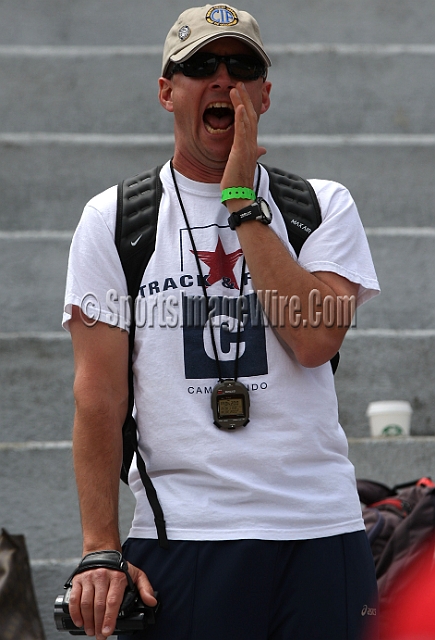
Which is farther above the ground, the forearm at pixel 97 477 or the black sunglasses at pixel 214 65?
the black sunglasses at pixel 214 65

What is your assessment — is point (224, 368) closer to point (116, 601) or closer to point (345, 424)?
point (116, 601)

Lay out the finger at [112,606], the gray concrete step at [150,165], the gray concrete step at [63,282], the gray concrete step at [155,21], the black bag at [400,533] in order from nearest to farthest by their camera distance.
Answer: the finger at [112,606] < the black bag at [400,533] < the gray concrete step at [63,282] < the gray concrete step at [150,165] < the gray concrete step at [155,21]

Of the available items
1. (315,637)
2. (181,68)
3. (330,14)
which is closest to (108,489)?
(315,637)

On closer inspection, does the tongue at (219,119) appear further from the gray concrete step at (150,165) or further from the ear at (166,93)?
the gray concrete step at (150,165)

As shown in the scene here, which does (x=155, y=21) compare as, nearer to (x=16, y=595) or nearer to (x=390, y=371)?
(x=390, y=371)

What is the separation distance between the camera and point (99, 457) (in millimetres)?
1624

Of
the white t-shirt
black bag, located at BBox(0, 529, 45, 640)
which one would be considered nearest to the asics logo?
the white t-shirt

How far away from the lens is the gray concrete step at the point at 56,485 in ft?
9.80

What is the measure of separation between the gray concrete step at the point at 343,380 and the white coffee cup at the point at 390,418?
0.19 meters

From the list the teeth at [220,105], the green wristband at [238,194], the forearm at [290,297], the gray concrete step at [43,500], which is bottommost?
the gray concrete step at [43,500]

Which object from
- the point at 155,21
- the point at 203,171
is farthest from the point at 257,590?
the point at 155,21

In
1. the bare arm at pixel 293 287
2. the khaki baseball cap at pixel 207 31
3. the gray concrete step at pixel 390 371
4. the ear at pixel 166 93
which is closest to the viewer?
the bare arm at pixel 293 287

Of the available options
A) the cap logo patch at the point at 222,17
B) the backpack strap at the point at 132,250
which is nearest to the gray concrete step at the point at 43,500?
Answer: the backpack strap at the point at 132,250

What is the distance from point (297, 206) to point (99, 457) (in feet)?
1.96
